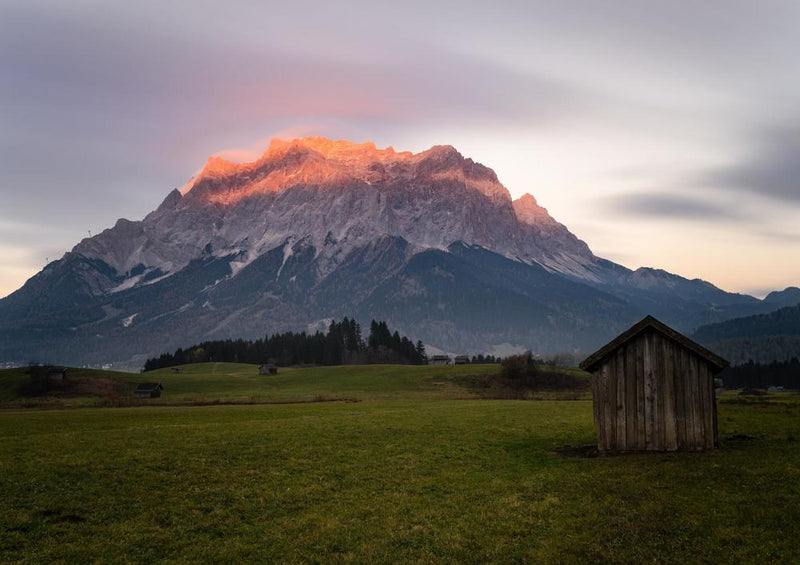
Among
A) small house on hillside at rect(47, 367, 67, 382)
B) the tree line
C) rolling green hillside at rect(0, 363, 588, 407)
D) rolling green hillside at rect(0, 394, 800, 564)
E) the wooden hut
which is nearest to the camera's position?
rolling green hillside at rect(0, 394, 800, 564)

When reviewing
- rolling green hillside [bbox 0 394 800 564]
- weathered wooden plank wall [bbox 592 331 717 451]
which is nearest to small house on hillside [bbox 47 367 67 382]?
rolling green hillside [bbox 0 394 800 564]

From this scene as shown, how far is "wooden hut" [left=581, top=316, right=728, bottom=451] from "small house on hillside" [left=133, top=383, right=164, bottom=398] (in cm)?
9981

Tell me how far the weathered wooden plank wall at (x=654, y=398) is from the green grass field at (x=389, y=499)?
1219 millimetres

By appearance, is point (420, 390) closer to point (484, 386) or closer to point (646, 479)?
point (484, 386)

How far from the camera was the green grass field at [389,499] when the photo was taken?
17047mm

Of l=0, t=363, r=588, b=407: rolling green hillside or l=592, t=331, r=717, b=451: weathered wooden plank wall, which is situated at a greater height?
l=592, t=331, r=717, b=451: weathered wooden plank wall

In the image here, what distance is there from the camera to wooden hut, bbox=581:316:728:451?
27906mm

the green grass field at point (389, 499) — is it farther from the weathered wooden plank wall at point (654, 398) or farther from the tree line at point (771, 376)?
the tree line at point (771, 376)

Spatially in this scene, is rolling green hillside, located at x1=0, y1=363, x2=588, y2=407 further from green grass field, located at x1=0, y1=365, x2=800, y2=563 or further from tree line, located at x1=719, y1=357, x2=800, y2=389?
tree line, located at x1=719, y1=357, x2=800, y2=389

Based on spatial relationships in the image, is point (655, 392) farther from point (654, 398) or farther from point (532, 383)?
point (532, 383)

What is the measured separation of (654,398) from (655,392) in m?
0.29

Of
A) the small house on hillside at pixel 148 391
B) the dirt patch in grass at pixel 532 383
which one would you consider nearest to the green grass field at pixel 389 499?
the small house on hillside at pixel 148 391

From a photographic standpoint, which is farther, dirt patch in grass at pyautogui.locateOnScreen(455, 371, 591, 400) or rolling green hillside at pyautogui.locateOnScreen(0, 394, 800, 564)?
dirt patch in grass at pyautogui.locateOnScreen(455, 371, 591, 400)

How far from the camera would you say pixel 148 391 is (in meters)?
111
